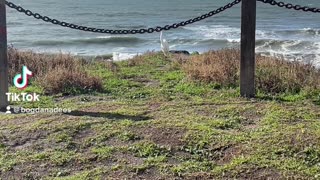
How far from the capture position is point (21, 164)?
4.57 m

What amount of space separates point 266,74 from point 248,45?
126 cm

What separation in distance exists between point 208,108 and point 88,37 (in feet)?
90.4

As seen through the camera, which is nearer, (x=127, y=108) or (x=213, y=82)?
(x=127, y=108)

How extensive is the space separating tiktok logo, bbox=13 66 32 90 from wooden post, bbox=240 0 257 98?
3527 mm

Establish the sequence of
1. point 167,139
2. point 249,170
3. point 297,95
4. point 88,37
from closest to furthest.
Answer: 1. point 249,170
2. point 167,139
3. point 297,95
4. point 88,37

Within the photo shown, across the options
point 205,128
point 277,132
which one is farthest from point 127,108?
point 277,132

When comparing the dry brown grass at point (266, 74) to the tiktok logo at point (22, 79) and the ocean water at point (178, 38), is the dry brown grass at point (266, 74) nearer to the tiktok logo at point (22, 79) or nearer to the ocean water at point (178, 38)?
the tiktok logo at point (22, 79)

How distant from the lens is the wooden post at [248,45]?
6777 millimetres

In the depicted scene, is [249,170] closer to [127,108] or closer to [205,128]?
[205,128]

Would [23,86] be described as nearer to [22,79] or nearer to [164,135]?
[22,79]

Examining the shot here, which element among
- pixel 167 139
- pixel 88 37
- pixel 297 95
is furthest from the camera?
pixel 88 37

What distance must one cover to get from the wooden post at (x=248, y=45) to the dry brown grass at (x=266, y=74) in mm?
686

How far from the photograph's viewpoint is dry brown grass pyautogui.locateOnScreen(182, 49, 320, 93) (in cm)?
777

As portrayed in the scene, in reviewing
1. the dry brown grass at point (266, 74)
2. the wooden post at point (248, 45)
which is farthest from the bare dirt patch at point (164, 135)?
the dry brown grass at point (266, 74)
